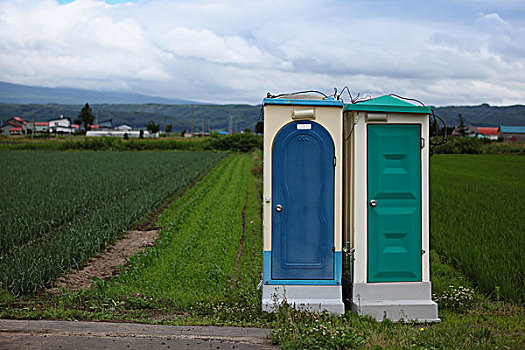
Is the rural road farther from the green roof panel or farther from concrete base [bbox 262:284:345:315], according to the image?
the green roof panel

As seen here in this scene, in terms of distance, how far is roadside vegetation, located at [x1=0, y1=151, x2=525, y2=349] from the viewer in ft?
15.4

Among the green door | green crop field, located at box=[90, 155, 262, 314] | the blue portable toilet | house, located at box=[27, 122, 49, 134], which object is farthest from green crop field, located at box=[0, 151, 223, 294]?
house, located at box=[27, 122, 49, 134]

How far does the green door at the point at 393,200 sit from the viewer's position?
558 cm

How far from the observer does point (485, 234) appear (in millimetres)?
9930

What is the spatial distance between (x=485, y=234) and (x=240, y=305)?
6.17 metres

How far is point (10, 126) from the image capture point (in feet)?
426

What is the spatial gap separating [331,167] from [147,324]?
8.29 ft

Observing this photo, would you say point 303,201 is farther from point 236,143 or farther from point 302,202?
point 236,143

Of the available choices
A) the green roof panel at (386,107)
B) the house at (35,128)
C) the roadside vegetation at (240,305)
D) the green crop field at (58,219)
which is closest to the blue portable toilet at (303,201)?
the green roof panel at (386,107)

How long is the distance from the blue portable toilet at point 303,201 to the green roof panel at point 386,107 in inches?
7.3

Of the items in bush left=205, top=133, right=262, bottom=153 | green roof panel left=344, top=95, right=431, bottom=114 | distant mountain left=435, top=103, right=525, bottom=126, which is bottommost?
green roof panel left=344, top=95, right=431, bottom=114

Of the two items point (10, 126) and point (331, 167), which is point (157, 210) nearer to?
point (331, 167)

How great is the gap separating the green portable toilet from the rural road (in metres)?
1.40

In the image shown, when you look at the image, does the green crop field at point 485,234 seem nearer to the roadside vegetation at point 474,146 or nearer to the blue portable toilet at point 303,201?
the blue portable toilet at point 303,201
